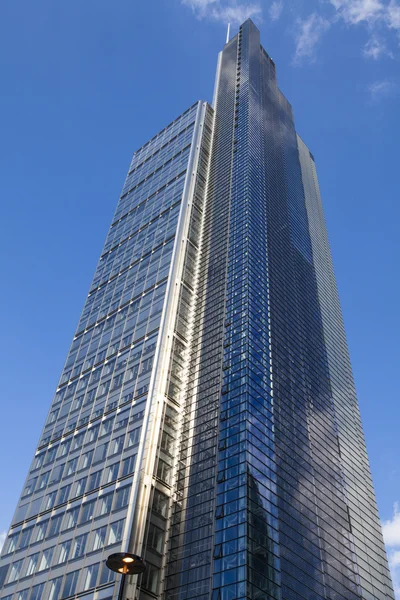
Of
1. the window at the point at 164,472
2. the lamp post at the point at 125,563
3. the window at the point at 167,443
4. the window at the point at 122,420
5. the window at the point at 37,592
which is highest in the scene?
the window at the point at 122,420

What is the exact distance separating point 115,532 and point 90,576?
3.76m

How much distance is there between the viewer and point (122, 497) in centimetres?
5234

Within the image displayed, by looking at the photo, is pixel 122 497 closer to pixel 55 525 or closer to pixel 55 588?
pixel 55 588

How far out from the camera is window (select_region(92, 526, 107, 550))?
50.2 m

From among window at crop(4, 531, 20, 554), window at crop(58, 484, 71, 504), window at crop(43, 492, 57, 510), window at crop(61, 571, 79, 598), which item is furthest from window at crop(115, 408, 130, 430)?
window at crop(4, 531, 20, 554)

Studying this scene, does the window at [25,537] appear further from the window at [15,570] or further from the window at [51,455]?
the window at [51,455]

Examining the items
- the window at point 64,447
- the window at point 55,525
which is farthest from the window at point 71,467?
the window at point 55,525

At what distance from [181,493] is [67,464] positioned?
1542 centimetres

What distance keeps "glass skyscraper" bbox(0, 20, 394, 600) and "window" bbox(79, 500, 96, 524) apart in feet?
1.84

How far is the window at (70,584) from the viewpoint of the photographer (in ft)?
162

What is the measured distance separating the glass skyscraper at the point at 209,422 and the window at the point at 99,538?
24 cm

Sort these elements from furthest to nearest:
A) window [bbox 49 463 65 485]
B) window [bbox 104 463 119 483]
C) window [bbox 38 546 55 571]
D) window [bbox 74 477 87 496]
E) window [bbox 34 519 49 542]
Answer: window [bbox 49 463 65 485] < window [bbox 74 477 87 496] < window [bbox 34 519 49 542] < window [bbox 104 463 119 483] < window [bbox 38 546 55 571]

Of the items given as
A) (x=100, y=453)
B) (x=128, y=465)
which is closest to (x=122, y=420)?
(x=100, y=453)

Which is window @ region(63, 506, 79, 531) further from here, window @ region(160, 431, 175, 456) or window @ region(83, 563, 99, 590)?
window @ region(160, 431, 175, 456)
